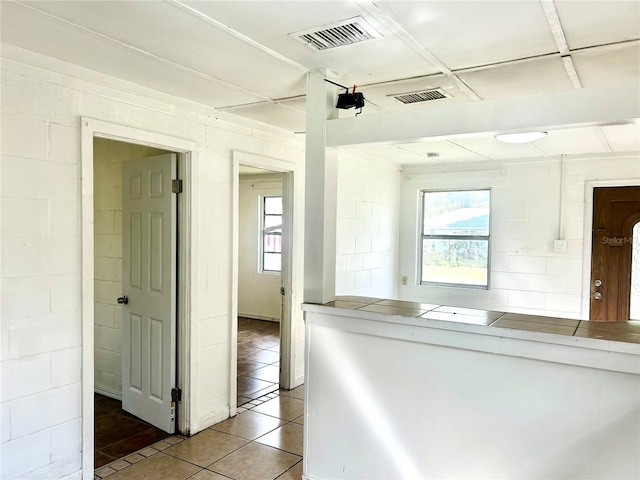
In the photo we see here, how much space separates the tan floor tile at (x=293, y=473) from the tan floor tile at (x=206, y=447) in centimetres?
46

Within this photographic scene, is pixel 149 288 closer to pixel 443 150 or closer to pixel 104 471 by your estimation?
pixel 104 471

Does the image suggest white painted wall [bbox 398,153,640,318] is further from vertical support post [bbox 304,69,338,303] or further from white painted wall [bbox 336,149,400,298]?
vertical support post [bbox 304,69,338,303]

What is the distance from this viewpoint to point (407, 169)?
5613 millimetres

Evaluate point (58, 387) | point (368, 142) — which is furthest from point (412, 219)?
point (58, 387)

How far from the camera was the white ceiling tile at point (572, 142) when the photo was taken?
3.69 m

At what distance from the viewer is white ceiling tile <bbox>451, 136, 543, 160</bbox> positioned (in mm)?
4082

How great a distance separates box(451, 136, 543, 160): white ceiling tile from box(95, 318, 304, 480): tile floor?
110 inches

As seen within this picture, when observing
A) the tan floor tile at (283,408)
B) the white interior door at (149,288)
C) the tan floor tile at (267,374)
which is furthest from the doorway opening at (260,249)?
the white interior door at (149,288)

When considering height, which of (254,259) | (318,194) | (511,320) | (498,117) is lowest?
(254,259)

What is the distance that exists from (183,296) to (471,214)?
11.6 ft

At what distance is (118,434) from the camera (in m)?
3.20

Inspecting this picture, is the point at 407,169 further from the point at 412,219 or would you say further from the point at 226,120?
the point at 226,120

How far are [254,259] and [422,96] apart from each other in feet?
16.2

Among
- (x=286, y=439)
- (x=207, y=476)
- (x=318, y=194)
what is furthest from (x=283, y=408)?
(x=318, y=194)
